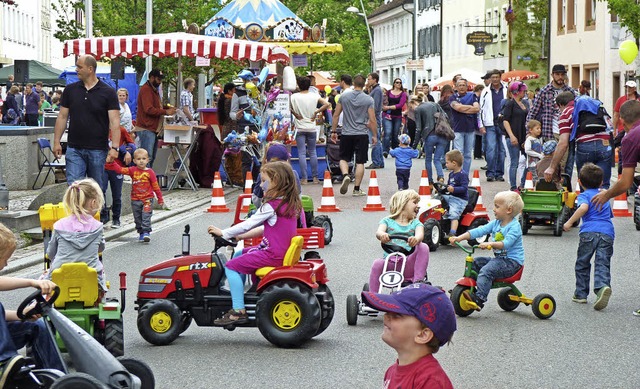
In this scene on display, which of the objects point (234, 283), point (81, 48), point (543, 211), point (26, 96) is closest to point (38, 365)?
point (234, 283)

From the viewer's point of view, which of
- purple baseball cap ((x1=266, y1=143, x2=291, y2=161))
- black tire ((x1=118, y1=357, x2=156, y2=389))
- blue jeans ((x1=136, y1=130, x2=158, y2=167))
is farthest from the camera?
blue jeans ((x1=136, y1=130, x2=158, y2=167))

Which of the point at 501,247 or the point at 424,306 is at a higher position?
the point at 424,306

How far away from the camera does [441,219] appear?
1534cm

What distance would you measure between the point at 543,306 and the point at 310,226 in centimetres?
536

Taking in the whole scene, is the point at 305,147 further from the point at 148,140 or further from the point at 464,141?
the point at 148,140

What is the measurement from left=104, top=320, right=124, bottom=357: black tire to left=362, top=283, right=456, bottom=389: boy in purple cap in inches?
158

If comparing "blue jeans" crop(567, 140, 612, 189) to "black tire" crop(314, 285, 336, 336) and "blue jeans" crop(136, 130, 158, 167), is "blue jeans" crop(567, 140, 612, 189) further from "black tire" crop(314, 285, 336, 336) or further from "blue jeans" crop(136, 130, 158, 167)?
"blue jeans" crop(136, 130, 158, 167)

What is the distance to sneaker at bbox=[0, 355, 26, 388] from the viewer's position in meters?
6.33

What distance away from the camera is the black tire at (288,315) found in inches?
359

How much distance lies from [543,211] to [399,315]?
12.6 meters

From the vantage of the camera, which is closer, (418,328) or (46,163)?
(418,328)

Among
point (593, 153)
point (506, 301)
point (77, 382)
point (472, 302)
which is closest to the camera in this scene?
point (77, 382)

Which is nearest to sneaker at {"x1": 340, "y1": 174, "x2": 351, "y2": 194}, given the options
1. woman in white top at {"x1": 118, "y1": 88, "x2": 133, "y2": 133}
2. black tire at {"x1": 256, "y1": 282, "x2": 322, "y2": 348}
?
woman in white top at {"x1": 118, "y1": 88, "x2": 133, "y2": 133}

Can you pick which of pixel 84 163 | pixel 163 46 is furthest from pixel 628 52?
pixel 84 163
